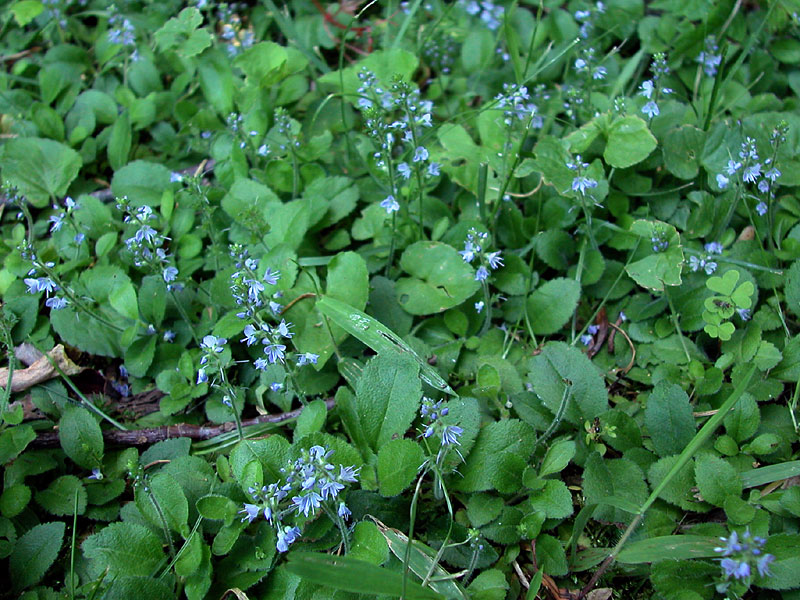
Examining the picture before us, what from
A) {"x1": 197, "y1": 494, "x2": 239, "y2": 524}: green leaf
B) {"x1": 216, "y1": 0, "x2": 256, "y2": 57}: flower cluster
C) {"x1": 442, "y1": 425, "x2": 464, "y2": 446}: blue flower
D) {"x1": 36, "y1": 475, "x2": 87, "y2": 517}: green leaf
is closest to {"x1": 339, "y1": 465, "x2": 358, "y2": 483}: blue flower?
{"x1": 442, "y1": 425, "x2": 464, "y2": 446}: blue flower

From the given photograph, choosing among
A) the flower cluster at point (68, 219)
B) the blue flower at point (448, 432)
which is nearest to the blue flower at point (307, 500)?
the blue flower at point (448, 432)

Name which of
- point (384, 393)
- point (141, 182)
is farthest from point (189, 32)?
point (384, 393)

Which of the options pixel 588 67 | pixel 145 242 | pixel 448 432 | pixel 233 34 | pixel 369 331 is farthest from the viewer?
pixel 233 34

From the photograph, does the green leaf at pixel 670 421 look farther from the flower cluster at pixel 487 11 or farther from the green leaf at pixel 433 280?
the flower cluster at pixel 487 11

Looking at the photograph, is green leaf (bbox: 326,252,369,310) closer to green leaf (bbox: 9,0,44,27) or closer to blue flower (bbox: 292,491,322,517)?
blue flower (bbox: 292,491,322,517)

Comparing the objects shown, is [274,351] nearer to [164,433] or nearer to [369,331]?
[369,331]

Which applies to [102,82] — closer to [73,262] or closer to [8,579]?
[73,262]

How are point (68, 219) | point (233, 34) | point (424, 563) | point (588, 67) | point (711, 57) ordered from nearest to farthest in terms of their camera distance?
point (424, 563), point (68, 219), point (588, 67), point (711, 57), point (233, 34)
